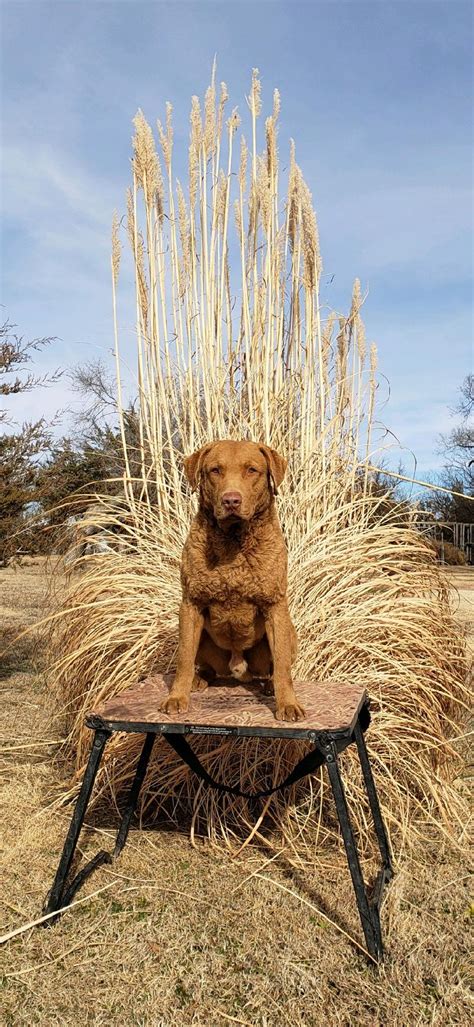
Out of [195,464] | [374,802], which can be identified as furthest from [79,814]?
[195,464]

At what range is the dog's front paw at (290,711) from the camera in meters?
2.22

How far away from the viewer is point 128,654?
3.32 m

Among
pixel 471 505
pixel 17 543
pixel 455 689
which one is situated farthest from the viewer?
pixel 471 505

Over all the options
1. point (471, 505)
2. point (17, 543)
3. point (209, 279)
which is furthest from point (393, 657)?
point (471, 505)

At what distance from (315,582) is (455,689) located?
2.65 feet

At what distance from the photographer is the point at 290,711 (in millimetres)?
2230

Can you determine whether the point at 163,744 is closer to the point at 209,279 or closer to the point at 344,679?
the point at 344,679

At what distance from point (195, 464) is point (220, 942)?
4.70 feet

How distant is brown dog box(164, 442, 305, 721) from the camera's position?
2318 millimetres

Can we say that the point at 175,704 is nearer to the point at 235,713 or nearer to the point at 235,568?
the point at 235,713

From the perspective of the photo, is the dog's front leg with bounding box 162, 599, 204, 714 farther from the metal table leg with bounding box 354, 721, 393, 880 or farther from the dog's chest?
the metal table leg with bounding box 354, 721, 393, 880

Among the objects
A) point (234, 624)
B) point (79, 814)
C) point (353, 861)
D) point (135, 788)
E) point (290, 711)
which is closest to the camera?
point (353, 861)

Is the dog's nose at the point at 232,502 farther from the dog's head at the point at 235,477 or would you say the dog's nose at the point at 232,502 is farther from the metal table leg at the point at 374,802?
the metal table leg at the point at 374,802

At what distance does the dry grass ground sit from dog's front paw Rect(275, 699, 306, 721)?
0.67 m
